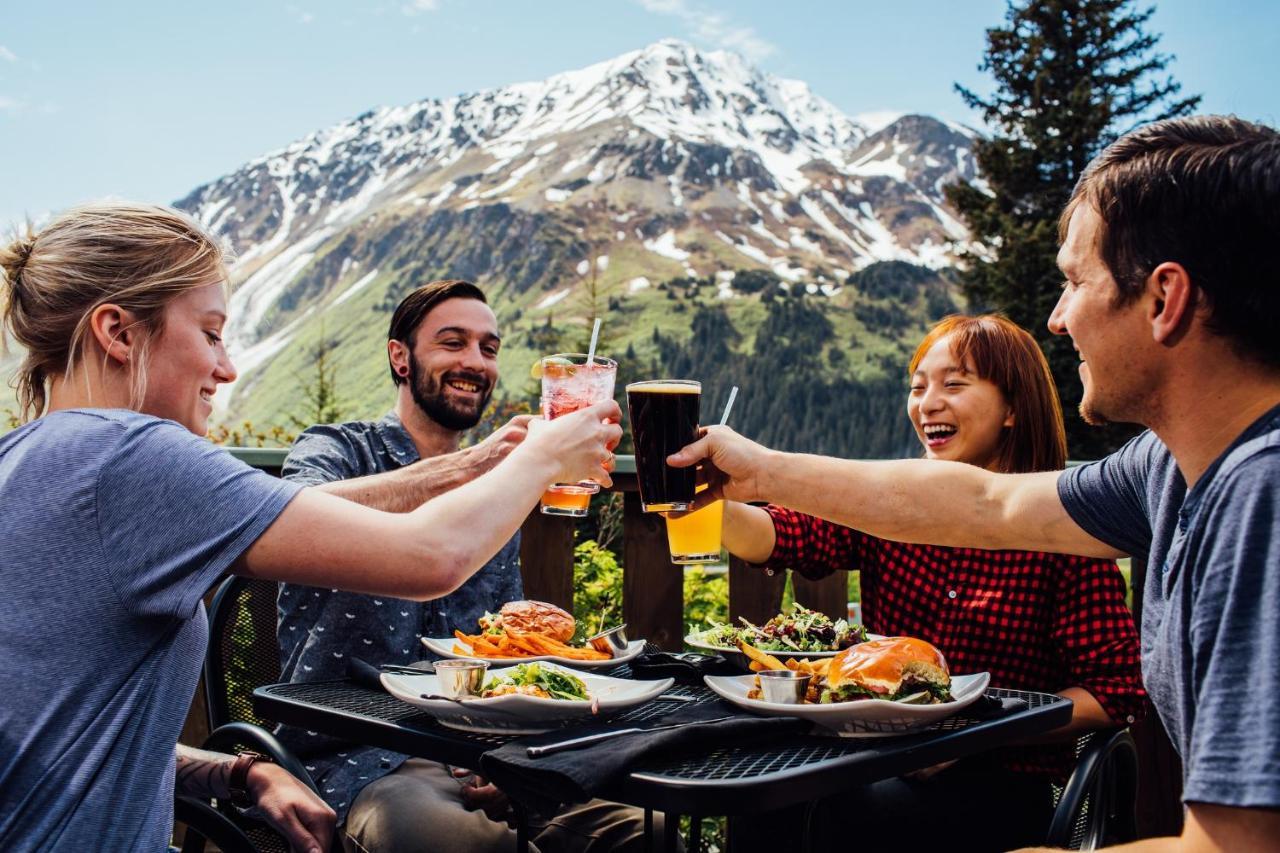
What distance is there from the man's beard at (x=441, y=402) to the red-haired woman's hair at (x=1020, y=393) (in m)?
1.43

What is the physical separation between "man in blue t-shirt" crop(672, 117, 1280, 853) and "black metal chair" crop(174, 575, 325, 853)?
1.40 m

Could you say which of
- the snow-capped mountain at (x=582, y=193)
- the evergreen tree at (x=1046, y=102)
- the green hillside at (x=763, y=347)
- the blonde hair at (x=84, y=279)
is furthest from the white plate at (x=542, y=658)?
the snow-capped mountain at (x=582, y=193)

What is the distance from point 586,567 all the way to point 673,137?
472ft

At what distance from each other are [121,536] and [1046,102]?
40969 millimetres

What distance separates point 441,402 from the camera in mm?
3361

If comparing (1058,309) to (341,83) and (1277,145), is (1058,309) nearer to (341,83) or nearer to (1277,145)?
(1277,145)

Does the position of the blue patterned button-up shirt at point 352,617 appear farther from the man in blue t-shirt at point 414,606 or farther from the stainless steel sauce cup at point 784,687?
the stainless steel sauce cup at point 784,687

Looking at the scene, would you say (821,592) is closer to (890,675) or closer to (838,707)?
(890,675)

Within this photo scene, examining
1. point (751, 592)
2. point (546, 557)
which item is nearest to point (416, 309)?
point (546, 557)

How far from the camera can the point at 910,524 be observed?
7.77 feet

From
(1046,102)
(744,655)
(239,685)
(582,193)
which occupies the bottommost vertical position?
(239,685)

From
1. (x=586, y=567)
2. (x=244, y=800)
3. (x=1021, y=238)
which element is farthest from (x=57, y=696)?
(x=1021, y=238)

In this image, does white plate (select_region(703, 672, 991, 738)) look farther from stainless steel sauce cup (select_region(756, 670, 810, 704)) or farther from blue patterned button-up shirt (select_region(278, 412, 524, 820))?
blue patterned button-up shirt (select_region(278, 412, 524, 820))

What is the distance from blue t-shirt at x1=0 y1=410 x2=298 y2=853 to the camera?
4.76 feet
